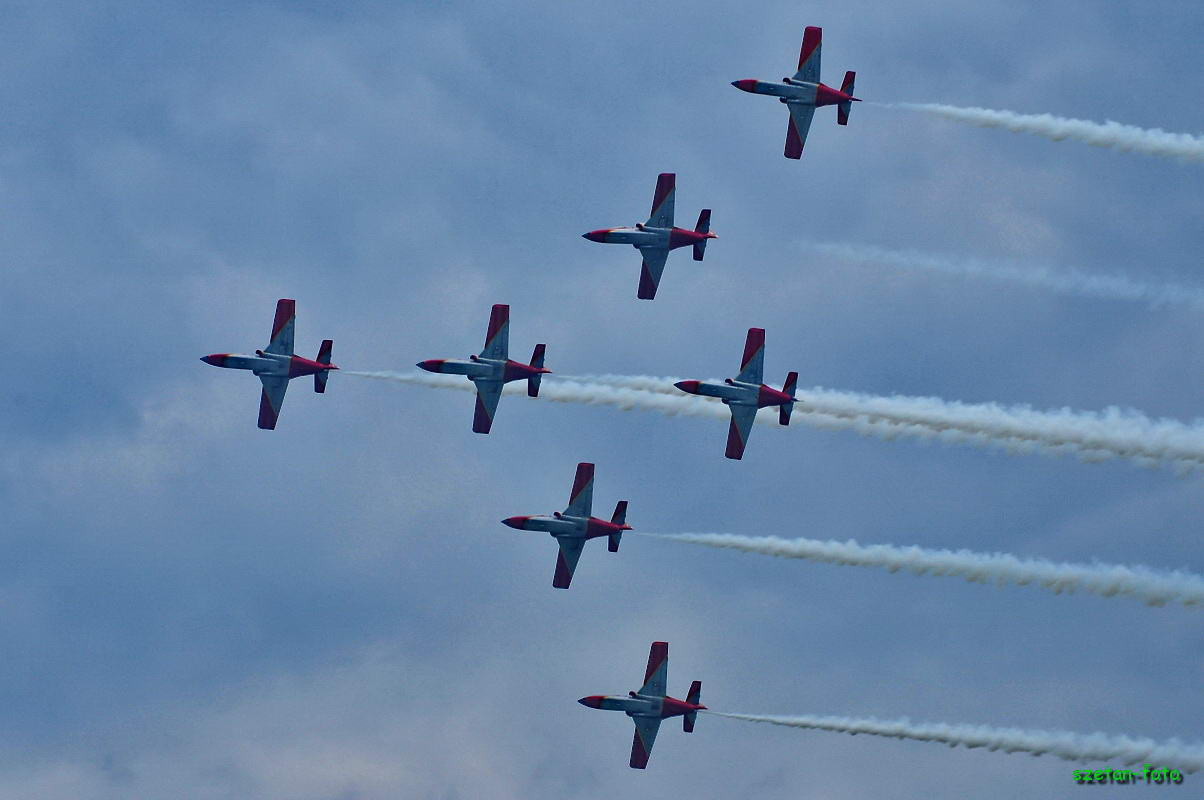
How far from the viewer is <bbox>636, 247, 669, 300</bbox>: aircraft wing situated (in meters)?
130

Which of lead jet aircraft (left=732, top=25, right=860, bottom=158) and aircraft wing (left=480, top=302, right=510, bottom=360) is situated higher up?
lead jet aircraft (left=732, top=25, right=860, bottom=158)

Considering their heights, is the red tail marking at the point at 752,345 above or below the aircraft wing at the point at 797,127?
below

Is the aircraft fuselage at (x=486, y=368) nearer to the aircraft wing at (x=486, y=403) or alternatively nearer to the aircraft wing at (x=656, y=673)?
the aircraft wing at (x=486, y=403)

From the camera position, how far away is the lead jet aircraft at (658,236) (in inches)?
5074

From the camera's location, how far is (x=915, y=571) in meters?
118

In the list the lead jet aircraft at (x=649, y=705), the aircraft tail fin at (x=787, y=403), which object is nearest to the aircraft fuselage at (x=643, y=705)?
the lead jet aircraft at (x=649, y=705)

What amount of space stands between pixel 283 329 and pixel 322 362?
3990mm

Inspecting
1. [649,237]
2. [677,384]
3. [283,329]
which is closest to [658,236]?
[649,237]

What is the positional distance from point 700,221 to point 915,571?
25240 mm

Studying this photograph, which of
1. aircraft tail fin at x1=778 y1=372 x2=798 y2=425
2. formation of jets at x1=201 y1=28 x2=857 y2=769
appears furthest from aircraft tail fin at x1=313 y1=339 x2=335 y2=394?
aircraft tail fin at x1=778 y1=372 x2=798 y2=425

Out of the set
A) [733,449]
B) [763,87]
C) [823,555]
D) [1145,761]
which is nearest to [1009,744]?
[1145,761]

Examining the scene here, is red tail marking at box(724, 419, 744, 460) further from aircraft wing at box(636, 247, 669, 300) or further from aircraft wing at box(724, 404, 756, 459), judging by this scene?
aircraft wing at box(636, 247, 669, 300)

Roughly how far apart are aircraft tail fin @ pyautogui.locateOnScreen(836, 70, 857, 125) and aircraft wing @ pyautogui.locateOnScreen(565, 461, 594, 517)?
25.4m

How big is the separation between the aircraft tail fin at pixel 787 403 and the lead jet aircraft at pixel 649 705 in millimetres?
15634
